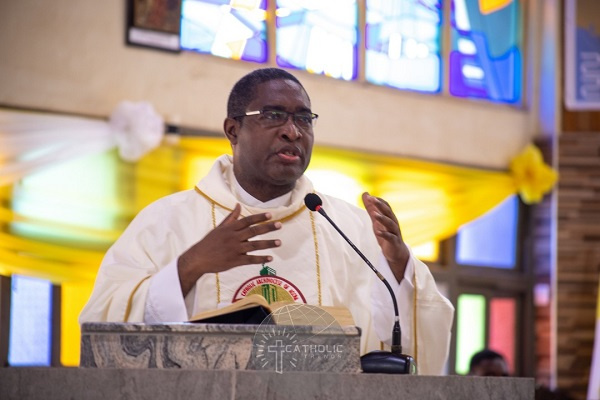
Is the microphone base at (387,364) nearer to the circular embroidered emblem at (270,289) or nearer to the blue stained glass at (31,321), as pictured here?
the circular embroidered emblem at (270,289)

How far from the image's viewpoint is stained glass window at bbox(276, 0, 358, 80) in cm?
965

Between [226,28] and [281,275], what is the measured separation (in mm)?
5805

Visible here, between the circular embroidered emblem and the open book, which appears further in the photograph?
the circular embroidered emblem

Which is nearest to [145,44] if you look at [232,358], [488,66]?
[488,66]

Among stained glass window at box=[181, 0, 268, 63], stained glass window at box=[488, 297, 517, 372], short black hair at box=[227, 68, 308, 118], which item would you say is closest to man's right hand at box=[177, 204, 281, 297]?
short black hair at box=[227, 68, 308, 118]

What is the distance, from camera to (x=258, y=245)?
2896 millimetres

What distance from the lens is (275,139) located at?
3619mm

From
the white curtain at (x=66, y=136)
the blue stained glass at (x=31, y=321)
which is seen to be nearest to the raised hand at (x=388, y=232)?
the white curtain at (x=66, y=136)

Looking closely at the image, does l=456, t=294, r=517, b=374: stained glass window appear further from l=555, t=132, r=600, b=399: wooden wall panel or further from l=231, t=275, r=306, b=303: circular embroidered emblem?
l=231, t=275, r=306, b=303: circular embroidered emblem

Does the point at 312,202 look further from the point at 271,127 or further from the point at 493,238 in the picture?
the point at 493,238

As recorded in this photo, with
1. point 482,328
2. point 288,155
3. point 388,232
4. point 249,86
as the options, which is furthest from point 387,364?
point 482,328

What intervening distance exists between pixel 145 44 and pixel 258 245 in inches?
A: 238

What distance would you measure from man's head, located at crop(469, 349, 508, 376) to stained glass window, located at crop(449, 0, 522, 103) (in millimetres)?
3654

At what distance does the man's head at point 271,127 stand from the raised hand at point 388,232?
0.44 m
